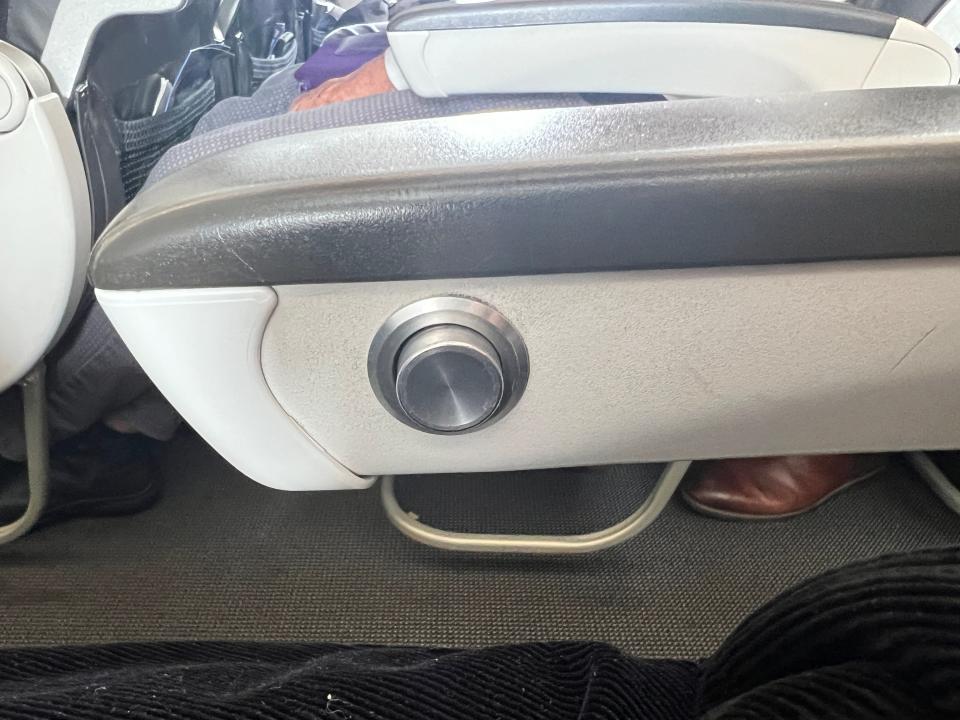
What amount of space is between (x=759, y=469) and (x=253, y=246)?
70cm

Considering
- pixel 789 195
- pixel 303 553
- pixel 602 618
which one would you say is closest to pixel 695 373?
pixel 789 195

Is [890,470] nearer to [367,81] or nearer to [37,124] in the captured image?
[367,81]

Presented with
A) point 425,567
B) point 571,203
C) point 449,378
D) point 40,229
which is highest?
point 571,203

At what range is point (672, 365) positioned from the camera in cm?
44

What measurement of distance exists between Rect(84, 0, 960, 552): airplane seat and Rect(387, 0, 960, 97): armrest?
0.17 metres

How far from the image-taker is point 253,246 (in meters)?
0.36

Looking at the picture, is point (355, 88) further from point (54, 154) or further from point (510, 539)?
point (510, 539)

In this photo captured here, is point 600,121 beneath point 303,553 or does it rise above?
above

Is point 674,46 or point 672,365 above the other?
point 674,46

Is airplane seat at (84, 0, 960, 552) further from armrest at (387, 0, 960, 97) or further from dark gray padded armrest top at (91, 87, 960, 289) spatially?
armrest at (387, 0, 960, 97)

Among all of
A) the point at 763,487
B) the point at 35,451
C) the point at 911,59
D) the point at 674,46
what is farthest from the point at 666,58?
the point at 35,451

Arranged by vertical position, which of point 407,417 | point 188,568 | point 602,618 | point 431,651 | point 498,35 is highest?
point 498,35

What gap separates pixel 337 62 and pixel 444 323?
0.74 meters

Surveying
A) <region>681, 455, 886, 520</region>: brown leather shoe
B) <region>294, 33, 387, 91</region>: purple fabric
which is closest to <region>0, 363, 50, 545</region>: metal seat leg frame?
<region>294, 33, 387, 91</region>: purple fabric
